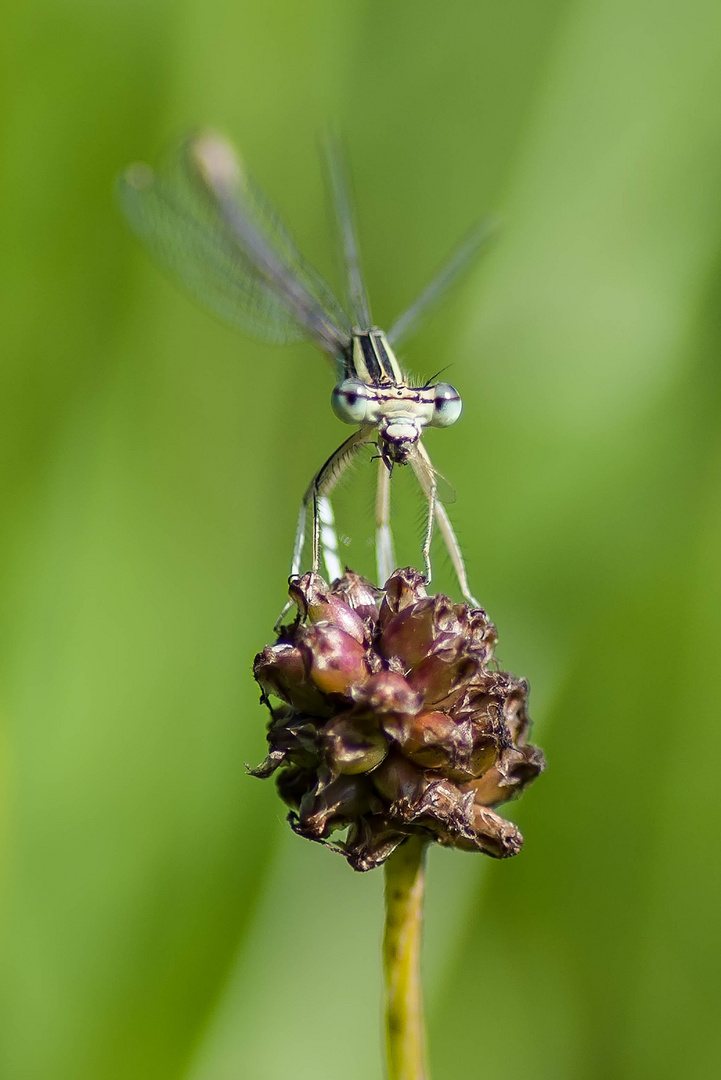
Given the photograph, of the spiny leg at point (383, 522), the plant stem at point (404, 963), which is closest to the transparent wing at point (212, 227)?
the spiny leg at point (383, 522)

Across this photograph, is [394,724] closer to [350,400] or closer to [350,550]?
[350,400]

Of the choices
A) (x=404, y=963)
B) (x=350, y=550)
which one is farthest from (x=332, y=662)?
(x=350, y=550)

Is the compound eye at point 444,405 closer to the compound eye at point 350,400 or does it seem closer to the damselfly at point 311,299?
the damselfly at point 311,299

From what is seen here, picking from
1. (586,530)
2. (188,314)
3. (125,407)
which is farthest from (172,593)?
(586,530)

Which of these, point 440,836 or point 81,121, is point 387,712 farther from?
point 81,121

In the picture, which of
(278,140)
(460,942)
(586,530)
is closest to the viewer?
(460,942)

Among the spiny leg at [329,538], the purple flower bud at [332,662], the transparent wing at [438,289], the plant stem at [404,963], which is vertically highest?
the transparent wing at [438,289]

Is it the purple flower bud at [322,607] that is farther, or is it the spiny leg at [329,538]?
the spiny leg at [329,538]
